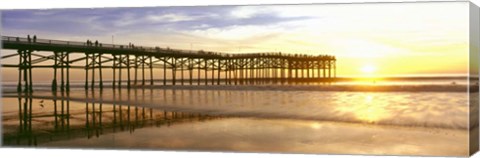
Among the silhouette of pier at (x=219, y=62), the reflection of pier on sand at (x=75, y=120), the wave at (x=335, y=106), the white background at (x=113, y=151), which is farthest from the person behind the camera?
the silhouette of pier at (x=219, y=62)

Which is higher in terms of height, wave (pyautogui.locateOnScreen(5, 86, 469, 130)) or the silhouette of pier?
the silhouette of pier

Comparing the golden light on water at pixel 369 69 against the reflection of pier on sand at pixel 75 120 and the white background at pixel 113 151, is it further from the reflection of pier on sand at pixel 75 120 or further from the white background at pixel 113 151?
the reflection of pier on sand at pixel 75 120

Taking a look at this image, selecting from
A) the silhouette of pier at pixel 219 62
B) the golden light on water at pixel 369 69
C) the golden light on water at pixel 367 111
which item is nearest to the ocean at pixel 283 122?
the golden light on water at pixel 367 111

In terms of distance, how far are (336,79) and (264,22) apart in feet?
9.31

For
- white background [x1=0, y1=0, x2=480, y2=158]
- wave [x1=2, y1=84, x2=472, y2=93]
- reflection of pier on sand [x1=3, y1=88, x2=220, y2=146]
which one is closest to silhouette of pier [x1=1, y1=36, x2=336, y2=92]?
wave [x1=2, y1=84, x2=472, y2=93]

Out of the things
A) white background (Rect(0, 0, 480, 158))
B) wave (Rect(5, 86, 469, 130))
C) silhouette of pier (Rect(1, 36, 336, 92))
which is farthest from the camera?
silhouette of pier (Rect(1, 36, 336, 92))

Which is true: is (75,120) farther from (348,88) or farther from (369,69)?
(369,69)

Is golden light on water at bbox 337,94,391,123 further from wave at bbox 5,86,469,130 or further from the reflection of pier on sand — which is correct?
the reflection of pier on sand

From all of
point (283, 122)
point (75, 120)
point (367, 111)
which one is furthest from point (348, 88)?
point (75, 120)

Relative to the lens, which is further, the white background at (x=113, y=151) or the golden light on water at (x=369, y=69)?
the golden light on water at (x=369, y=69)

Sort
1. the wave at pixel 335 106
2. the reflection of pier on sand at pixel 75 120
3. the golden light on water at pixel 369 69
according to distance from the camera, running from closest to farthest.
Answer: the wave at pixel 335 106, the golden light on water at pixel 369 69, the reflection of pier on sand at pixel 75 120

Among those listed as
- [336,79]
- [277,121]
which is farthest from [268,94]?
[277,121]

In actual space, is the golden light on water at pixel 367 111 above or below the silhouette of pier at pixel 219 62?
below

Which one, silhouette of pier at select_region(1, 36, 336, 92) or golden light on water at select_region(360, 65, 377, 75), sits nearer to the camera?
golden light on water at select_region(360, 65, 377, 75)
